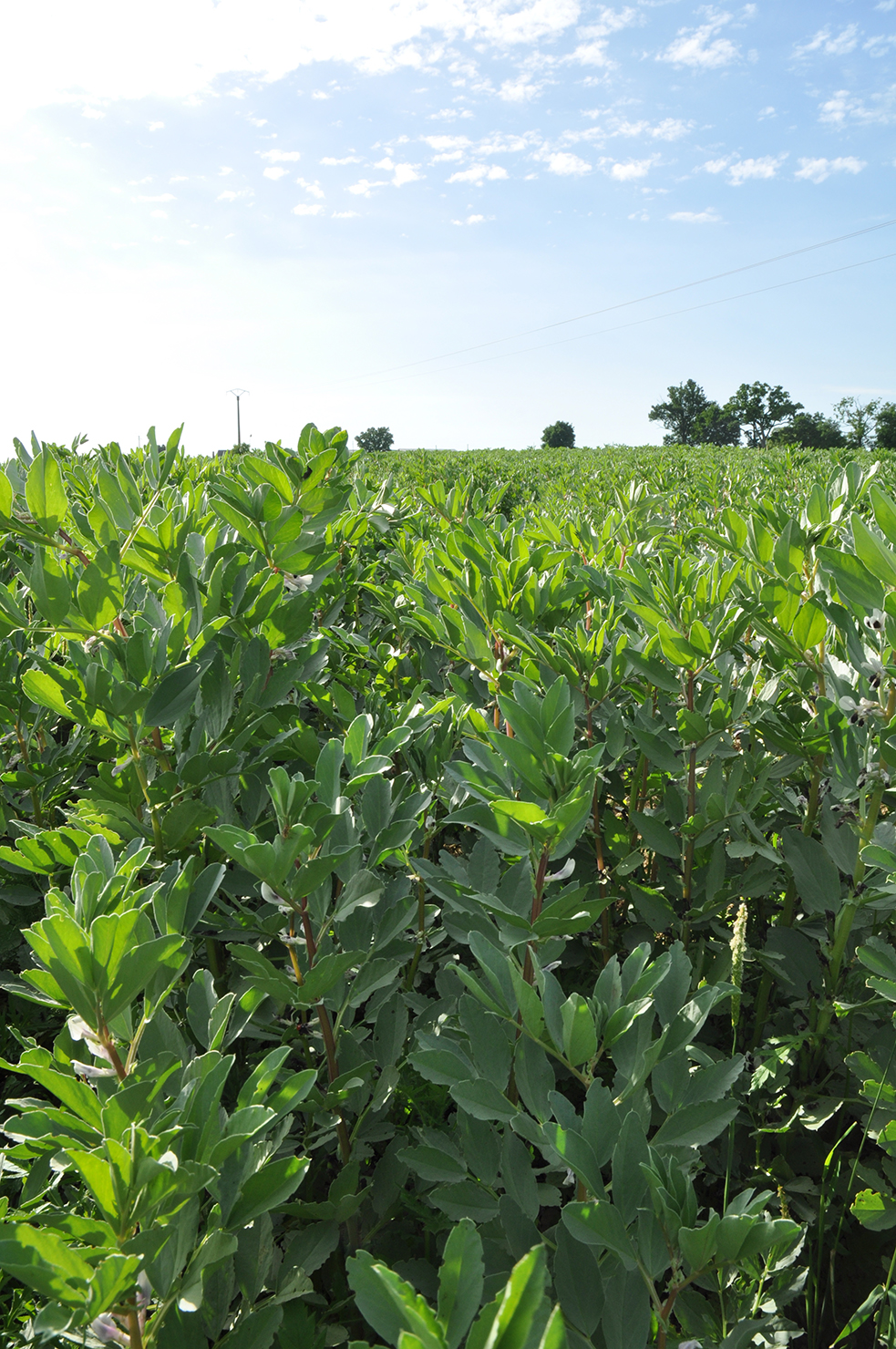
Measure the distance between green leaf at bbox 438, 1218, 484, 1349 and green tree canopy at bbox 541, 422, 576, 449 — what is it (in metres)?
70.1

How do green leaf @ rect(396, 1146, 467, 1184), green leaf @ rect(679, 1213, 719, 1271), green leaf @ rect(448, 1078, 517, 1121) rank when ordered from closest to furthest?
green leaf @ rect(679, 1213, 719, 1271) → green leaf @ rect(448, 1078, 517, 1121) → green leaf @ rect(396, 1146, 467, 1184)

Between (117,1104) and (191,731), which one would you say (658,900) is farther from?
(117,1104)

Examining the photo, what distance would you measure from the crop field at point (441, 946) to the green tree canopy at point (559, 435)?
6878 cm

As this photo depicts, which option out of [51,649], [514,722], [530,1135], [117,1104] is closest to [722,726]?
[514,722]

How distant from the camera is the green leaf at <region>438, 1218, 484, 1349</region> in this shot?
66 cm

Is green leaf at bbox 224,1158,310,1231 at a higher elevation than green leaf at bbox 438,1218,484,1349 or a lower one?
lower

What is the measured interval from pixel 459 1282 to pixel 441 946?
1.18m

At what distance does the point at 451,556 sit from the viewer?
242 centimetres

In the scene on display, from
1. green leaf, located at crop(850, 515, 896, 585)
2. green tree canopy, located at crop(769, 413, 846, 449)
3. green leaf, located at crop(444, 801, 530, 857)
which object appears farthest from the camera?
green tree canopy, located at crop(769, 413, 846, 449)

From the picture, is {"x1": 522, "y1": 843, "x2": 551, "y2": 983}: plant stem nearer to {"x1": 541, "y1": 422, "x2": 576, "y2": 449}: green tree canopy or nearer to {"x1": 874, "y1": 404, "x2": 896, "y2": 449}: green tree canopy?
{"x1": 541, "y1": 422, "x2": 576, "y2": 449}: green tree canopy

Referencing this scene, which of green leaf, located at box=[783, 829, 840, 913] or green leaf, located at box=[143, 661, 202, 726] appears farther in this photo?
green leaf, located at box=[783, 829, 840, 913]

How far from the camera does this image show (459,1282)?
66 cm

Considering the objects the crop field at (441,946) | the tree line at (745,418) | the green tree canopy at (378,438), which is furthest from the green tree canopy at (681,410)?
the crop field at (441,946)

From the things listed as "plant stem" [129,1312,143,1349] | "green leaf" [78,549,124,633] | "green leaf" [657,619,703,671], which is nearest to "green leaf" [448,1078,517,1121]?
"plant stem" [129,1312,143,1349]
